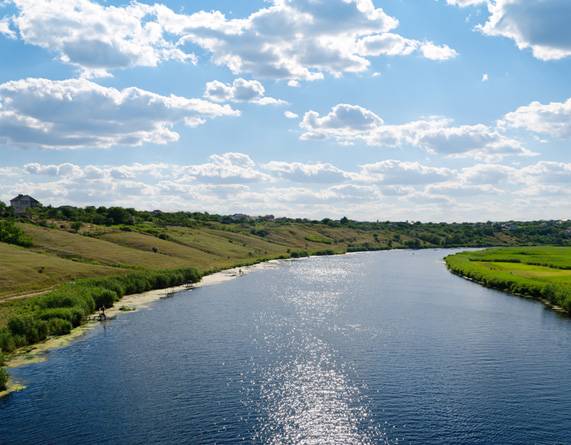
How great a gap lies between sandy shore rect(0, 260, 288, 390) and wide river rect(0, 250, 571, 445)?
4.67ft

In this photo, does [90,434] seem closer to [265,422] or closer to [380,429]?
[265,422]

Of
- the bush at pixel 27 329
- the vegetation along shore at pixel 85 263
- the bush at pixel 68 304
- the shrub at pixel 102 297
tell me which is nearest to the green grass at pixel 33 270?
the vegetation along shore at pixel 85 263

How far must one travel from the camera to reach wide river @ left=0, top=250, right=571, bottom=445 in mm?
35750

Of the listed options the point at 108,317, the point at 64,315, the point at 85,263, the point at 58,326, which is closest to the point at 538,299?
the point at 108,317

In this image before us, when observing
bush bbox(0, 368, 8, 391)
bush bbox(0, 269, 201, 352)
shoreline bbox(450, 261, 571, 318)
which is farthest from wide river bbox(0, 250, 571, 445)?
bush bbox(0, 269, 201, 352)

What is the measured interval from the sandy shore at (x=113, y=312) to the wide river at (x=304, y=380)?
142 centimetres

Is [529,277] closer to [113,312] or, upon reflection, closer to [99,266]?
[113,312]

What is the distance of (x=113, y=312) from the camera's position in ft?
246

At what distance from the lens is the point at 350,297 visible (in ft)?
303

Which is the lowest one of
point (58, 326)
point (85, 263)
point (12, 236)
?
point (58, 326)

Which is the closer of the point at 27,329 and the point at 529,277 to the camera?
the point at 27,329

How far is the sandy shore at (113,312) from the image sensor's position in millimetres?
50094

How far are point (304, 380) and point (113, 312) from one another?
39.3m

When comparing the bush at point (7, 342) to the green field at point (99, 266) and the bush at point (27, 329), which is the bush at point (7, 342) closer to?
the green field at point (99, 266)
